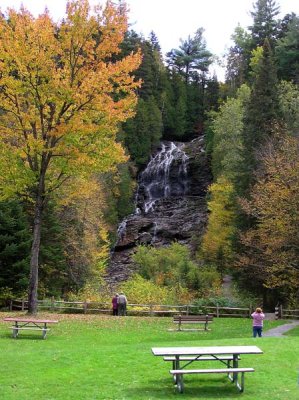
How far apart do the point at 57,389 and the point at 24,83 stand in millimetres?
14625

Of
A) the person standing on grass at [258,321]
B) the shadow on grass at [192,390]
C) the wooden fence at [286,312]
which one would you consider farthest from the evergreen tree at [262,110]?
the shadow on grass at [192,390]

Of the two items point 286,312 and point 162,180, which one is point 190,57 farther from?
point 286,312

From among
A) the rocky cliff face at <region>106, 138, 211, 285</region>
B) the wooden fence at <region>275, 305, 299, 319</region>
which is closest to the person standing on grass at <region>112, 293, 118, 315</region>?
the wooden fence at <region>275, 305, 299, 319</region>

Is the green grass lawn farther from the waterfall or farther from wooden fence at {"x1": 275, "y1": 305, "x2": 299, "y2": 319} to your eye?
the waterfall

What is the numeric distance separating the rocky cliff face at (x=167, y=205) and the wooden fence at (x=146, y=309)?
18421 millimetres

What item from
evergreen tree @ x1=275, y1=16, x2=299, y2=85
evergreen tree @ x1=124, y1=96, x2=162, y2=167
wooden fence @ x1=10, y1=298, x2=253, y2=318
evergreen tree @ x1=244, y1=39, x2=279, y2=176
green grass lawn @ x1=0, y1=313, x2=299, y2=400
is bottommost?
green grass lawn @ x1=0, y1=313, x2=299, y2=400

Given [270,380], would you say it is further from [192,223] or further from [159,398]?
[192,223]

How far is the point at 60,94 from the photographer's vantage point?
71.5 feet

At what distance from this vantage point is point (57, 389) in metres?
10.6

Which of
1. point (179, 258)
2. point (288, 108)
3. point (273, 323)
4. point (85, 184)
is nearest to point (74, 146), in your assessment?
point (85, 184)

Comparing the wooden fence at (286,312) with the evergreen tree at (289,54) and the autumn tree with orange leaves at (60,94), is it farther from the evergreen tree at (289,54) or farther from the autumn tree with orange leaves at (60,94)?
the evergreen tree at (289,54)

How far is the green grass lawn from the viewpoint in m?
10.3

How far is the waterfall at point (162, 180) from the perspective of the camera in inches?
2402

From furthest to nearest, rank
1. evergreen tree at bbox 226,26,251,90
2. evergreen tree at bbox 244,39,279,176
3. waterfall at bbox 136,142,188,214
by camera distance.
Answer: evergreen tree at bbox 226,26,251,90 < waterfall at bbox 136,142,188,214 < evergreen tree at bbox 244,39,279,176
